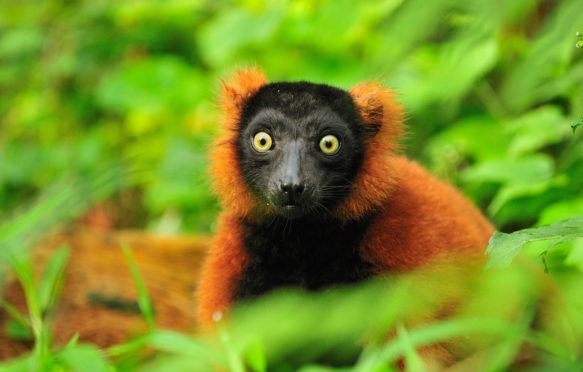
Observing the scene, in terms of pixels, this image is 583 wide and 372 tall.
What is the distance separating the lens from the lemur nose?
9.42ft

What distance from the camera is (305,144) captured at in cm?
310


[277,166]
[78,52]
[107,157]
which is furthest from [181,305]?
[78,52]

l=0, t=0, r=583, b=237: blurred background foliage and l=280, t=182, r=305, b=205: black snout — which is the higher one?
l=0, t=0, r=583, b=237: blurred background foliage

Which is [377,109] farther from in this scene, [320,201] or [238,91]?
[238,91]

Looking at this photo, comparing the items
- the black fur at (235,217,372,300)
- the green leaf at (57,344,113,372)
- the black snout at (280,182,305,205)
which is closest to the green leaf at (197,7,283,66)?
the black fur at (235,217,372,300)

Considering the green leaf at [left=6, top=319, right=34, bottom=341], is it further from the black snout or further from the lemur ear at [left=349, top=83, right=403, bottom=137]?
the lemur ear at [left=349, top=83, right=403, bottom=137]

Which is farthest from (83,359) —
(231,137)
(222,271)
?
(231,137)

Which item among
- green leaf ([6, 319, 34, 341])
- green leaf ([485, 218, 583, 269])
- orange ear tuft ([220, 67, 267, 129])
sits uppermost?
orange ear tuft ([220, 67, 267, 129])

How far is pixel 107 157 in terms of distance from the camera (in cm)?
738

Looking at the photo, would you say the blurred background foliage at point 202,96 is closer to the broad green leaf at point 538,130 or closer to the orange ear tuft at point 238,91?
the broad green leaf at point 538,130

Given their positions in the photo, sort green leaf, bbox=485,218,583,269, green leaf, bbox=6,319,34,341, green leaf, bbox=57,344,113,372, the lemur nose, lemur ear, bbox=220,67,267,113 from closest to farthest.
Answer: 1. green leaf, bbox=485,218,583,269
2. green leaf, bbox=57,344,113,372
3. the lemur nose
4. lemur ear, bbox=220,67,267,113
5. green leaf, bbox=6,319,34,341

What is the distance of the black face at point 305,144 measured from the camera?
9.86ft

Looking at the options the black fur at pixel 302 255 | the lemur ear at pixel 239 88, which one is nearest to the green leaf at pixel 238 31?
Result: the lemur ear at pixel 239 88

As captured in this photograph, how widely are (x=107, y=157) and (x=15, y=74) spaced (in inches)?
56.5
